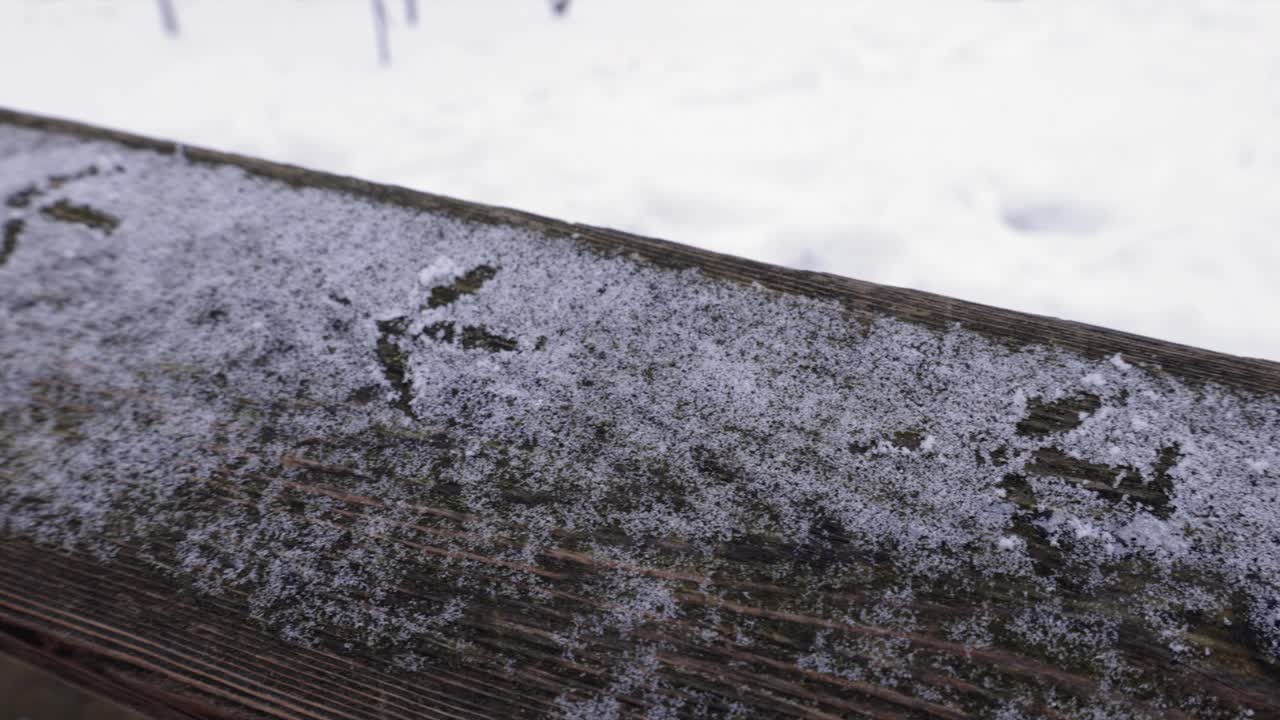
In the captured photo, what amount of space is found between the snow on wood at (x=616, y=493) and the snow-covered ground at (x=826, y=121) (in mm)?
1274

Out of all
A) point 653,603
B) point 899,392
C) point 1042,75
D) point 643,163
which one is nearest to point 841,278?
point 899,392

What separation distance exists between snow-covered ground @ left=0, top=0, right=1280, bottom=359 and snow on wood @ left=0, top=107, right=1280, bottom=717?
1274mm

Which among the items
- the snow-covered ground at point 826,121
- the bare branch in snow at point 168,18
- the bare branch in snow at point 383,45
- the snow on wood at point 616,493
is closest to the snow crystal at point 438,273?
the snow on wood at point 616,493

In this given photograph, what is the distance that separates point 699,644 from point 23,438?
A: 86 cm

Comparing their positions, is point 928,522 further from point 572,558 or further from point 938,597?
point 572,558

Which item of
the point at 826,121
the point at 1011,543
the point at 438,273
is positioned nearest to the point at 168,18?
the point at 826,121

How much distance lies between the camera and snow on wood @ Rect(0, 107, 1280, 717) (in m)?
0.61

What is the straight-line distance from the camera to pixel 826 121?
2.55 metres

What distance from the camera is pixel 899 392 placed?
0.77m

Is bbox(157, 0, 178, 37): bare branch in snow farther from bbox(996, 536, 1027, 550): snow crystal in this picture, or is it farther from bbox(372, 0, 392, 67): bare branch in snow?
bbox(996, 536, 1027, 550): snow crystal

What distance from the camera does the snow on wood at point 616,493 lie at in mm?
606

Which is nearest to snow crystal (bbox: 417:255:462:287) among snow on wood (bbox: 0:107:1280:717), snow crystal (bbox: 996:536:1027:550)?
snow on wood (bbox: 0:107:1280:717)

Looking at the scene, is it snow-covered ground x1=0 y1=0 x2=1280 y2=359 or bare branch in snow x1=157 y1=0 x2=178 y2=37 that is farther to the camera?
bare branch in snow x1=157 y1=0 x2=178 y2=37

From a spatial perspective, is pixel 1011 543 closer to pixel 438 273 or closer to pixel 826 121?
pixel 438 273
